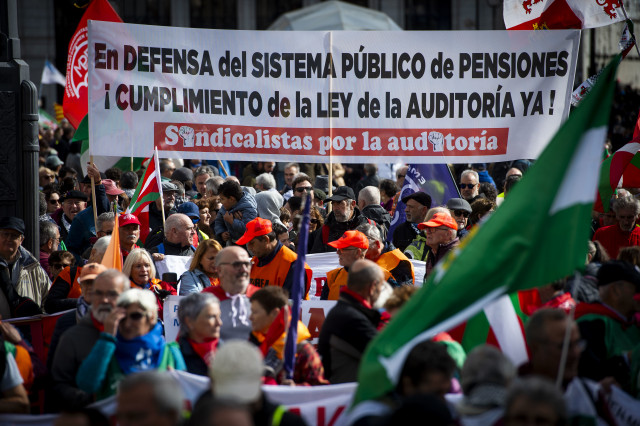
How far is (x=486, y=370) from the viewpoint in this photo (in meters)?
4.25

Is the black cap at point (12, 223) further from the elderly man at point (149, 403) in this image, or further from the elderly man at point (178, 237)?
the elderly man at point (149, 403)

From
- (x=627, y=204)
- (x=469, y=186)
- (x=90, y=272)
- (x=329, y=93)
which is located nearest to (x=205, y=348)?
(x=90, y=272)

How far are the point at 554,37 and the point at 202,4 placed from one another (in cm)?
3196

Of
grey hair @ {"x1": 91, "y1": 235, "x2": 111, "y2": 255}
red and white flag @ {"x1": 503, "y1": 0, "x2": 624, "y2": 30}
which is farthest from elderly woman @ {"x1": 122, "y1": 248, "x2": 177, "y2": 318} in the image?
red and white flag @ {"x1": 503, "y1": 0, "x2": 624, "y2": 30}

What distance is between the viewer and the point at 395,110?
29.6ft

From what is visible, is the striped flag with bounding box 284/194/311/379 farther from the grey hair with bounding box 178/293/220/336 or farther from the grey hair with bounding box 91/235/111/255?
the grey hair with bounding box 91/235/111/255

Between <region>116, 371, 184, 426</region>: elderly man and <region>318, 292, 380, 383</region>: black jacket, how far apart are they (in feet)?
5.61

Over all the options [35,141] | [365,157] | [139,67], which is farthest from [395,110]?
[35,141]

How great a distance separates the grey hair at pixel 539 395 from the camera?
3.76 metres

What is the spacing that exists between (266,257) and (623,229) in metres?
Answer: 3.44

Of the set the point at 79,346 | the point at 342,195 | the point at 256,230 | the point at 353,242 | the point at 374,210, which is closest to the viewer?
the point at 79,346

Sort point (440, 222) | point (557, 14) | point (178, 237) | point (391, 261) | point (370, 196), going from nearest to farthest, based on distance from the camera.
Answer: point (391, 261) → point (440, 222) → point (178, 237) → point (557, 14) → point (370, 196)

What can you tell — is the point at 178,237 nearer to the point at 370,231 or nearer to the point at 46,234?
the point at 46,234

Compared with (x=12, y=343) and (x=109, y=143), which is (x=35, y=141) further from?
(x=12, y=343)
